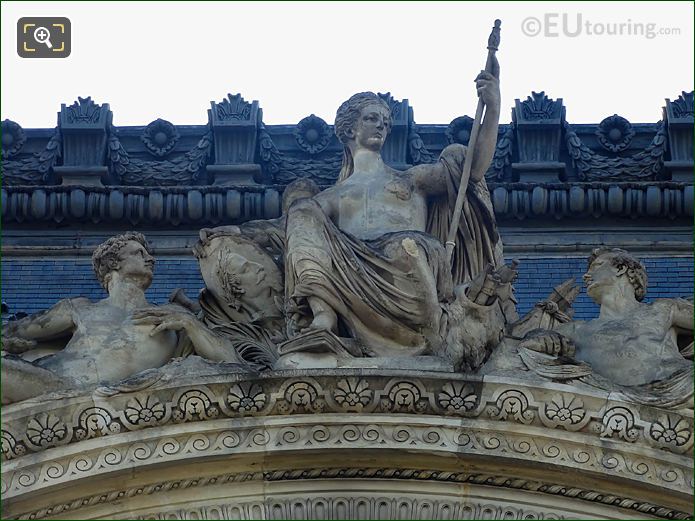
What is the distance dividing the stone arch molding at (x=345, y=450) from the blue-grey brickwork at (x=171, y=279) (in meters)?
4.33

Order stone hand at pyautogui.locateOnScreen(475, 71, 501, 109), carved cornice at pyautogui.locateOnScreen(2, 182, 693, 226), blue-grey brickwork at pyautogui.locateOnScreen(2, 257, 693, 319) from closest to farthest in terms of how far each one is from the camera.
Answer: stone hand at pyautogui.locateOnScreen(475, 71, 501, 109) < blue-grey brickwork at pyautogui.locateOnScreen(2, 257, 693, 319) < carved cornice at pyautogui.locateOnScreen(2, 182, 693, 226)

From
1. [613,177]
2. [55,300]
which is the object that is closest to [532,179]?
[613,177]

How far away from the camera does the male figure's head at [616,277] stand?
2086 centimetres

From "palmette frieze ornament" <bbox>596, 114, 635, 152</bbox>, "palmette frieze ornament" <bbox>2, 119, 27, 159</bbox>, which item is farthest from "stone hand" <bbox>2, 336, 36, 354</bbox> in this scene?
"palmette frieze ornament" <bbox>596, 114, 635, 152</bbox>

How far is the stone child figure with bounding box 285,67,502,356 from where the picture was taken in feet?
65.4

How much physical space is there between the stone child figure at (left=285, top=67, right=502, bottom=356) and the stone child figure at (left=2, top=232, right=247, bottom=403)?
81cm

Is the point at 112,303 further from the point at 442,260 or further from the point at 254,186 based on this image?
the point at 254,186

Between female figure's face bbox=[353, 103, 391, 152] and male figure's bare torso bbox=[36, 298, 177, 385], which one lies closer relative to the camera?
male figure's bare torso bbox=[36, 298, 177, 385]

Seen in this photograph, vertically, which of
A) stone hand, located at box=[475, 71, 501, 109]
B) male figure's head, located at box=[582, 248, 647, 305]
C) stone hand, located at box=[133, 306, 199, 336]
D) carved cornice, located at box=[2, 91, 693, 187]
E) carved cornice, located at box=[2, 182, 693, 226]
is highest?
stone hand, located at box=[475, 71, 501, 109]

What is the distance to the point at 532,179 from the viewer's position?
1002 inches

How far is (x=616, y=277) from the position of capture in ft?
68.5

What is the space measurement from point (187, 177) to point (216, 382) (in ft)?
21.5

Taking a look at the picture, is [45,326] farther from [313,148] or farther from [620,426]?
[313,148]

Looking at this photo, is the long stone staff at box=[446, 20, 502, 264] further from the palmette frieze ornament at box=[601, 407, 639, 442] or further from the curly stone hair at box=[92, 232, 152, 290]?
the palmette frieze ornament at box=[601, 407, 639, 442]
